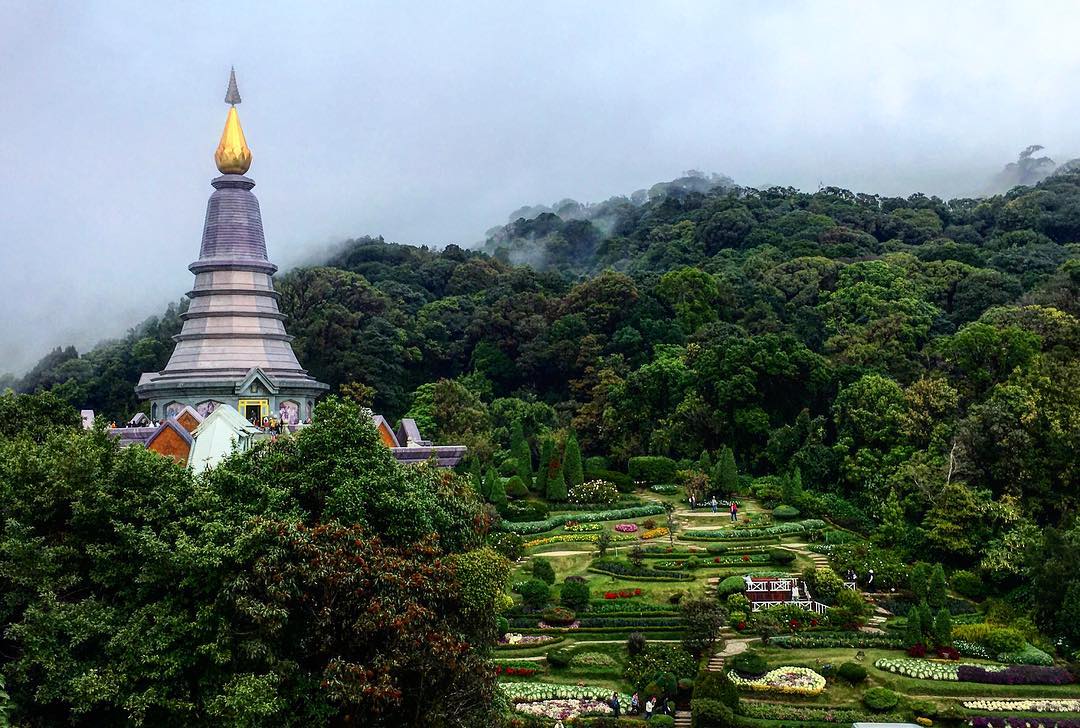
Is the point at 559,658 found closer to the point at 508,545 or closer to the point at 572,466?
the point at 508,545

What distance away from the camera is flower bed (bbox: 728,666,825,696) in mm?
30141

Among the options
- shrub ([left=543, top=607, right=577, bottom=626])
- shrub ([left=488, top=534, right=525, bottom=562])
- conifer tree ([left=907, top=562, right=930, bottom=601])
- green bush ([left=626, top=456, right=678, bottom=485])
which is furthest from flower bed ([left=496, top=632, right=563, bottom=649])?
green bush ([left=626, top=456, right=678, bottom=485])

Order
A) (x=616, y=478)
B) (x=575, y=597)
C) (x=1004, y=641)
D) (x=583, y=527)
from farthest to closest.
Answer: (x=616, y=478), (x=583, y=527), (x=575, y=597), (x=1004, y=641)

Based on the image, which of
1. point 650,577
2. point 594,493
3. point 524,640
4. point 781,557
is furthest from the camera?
point 594,493

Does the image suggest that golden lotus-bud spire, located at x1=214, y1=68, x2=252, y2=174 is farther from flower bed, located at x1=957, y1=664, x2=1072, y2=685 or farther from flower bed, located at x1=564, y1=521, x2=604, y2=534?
flower bed, located at x1=957, y1=664, x2=1072, y2=685

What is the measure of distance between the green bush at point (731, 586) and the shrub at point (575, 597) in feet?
14.8

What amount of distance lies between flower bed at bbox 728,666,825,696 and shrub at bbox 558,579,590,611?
691 centimetres

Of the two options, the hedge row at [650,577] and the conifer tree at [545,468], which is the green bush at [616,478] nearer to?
the conifer tree at [545,468]

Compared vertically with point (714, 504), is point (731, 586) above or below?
below

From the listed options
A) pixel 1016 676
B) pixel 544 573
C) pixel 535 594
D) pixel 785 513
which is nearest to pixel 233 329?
pixel 544 573

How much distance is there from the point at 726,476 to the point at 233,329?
77.3 feet

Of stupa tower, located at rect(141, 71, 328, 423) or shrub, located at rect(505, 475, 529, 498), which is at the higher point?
stupa tower, located at rect(141, 71, 328, 423)

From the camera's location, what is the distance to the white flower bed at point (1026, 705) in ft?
95.5

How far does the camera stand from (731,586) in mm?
37469
